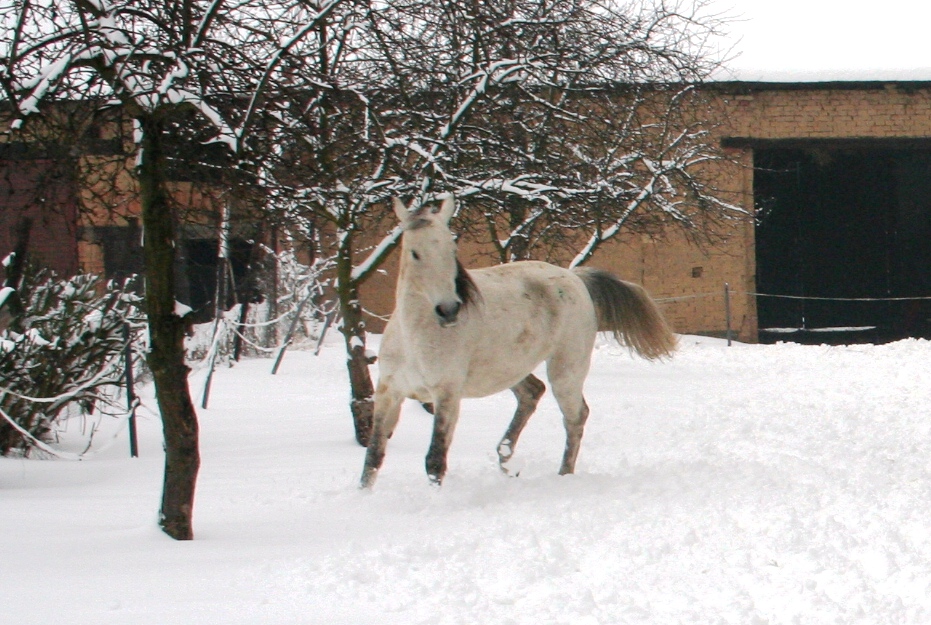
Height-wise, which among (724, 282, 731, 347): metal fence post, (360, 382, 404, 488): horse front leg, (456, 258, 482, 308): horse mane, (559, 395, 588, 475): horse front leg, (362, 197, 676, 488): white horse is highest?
(456, 258, 482, 308): horse mane

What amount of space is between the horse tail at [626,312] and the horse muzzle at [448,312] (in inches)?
90.4

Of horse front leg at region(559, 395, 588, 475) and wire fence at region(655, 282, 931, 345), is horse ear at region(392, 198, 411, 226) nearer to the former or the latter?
horse front leg at region(559, 395, 588, 475)

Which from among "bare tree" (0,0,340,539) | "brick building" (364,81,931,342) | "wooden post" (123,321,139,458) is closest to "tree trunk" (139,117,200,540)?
"bare tree" (0,0,340,539)

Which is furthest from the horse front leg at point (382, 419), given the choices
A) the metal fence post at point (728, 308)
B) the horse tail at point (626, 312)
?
the metal fence post at point (728, 308)

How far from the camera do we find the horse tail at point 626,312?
8352mm

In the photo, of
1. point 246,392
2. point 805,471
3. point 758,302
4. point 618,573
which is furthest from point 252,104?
point 758,302

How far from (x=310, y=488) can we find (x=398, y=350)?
3.44 ft

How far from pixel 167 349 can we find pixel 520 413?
3363mm

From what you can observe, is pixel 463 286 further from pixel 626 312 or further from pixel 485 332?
pixel 626 312

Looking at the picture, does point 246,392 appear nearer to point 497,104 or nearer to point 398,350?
point 497,104

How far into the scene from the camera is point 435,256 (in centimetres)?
631

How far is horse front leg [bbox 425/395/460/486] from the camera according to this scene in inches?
264

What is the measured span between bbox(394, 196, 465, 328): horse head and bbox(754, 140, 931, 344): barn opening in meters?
20.5

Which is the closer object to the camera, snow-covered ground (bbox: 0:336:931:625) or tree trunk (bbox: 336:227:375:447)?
snow-covered ground (bbox: 0:336:931:625)
